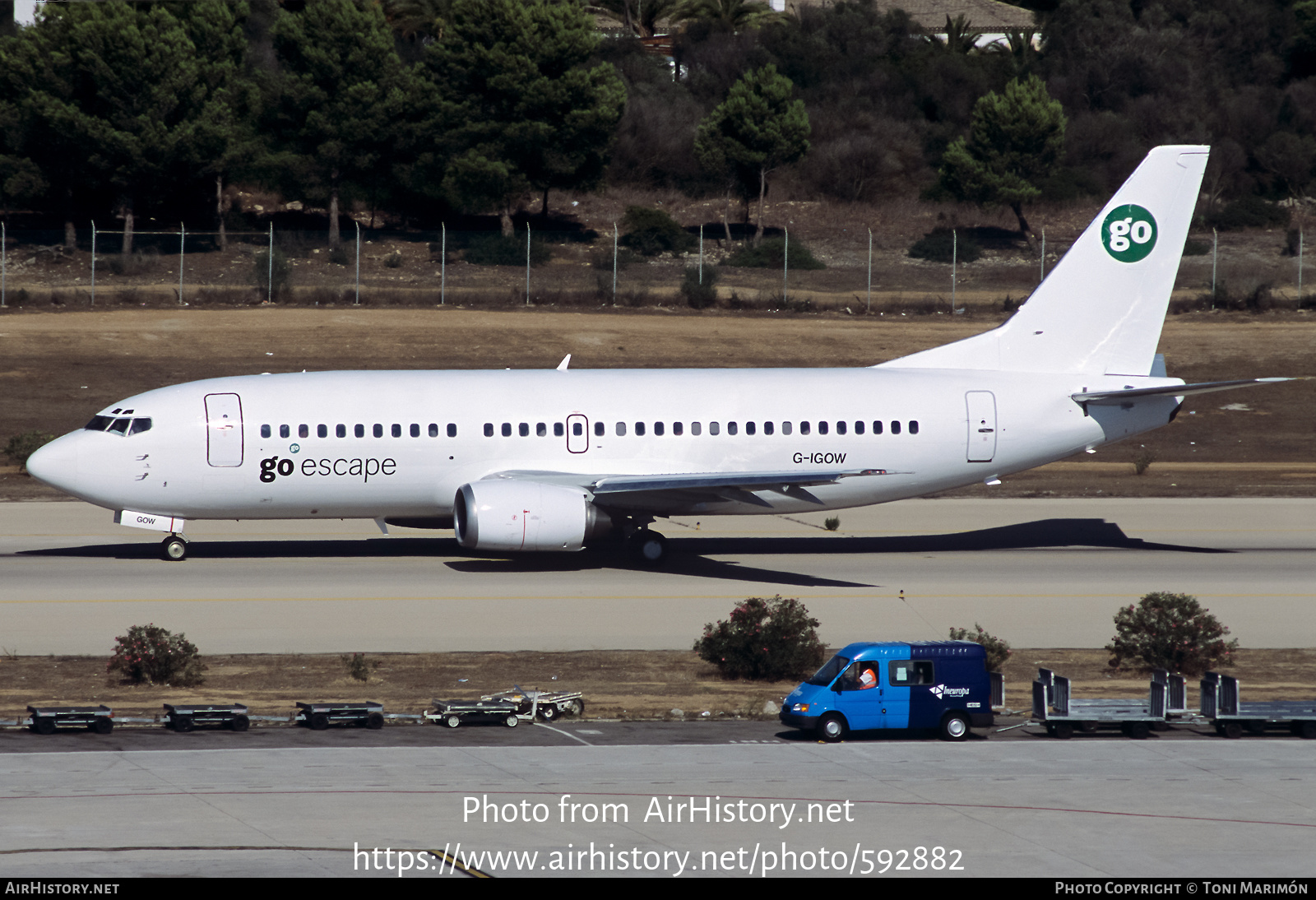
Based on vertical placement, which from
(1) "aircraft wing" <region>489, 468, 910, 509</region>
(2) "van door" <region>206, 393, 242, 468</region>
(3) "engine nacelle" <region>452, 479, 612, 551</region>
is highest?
(2) "van door" <region>206, 393, 242, 468</region>

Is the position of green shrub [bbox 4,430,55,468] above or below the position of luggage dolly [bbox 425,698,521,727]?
Result: above

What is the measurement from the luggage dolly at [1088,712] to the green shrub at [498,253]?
59855 mm

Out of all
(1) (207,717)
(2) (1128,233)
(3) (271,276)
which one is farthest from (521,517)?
(3) (271,276)

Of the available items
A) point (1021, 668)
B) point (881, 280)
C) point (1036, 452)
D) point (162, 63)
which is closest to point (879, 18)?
point (881, 280)

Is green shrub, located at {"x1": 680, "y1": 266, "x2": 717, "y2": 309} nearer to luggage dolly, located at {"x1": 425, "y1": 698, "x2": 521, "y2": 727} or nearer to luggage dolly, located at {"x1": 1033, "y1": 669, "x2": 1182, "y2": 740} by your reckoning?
luggage dolly, located at {"x1": 425, "y1": 698, "x2": 521, "y2": 727}

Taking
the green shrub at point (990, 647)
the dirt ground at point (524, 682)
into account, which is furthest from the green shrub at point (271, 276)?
the green shrub at point (990, 647)

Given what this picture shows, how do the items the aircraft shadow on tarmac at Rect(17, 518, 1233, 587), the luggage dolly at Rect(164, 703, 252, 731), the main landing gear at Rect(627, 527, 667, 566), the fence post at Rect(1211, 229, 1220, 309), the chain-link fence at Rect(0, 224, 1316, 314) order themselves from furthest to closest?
the fence post at Rect(1211, 229, 1220, 309)
the chain-link fence at Rect(0, 224, 1316, 314)
the main landing gear at Rect(627, 527, 667, 566)
the aircraft shadow on tarmac at Rect(17, 518, 1233, 587)
the luggage dolly at Rect(164, 703, 252, 731)

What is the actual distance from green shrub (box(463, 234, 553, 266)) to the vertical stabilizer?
4502 cm

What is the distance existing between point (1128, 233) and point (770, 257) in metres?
45.6

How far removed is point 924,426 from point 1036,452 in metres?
2.92

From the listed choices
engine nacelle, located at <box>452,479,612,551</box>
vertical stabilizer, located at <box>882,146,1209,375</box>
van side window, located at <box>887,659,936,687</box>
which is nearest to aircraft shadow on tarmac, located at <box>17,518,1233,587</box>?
engine nacelle, located at <box>452,479,612,551</box>

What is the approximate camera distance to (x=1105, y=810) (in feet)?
55.4

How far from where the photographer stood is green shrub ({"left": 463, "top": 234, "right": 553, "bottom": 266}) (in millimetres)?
78000

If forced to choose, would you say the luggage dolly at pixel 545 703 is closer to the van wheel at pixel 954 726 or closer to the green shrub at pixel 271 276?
the van wheel at pixel 954 726
